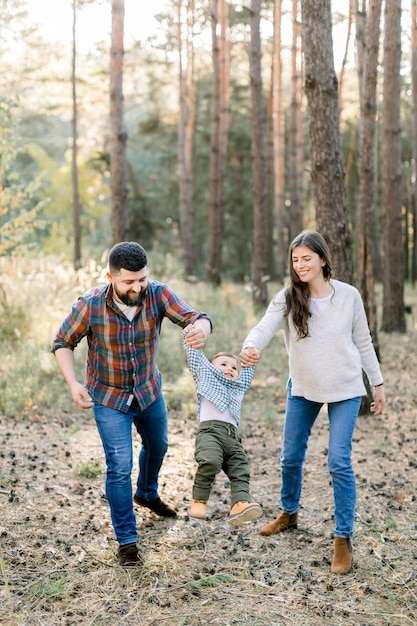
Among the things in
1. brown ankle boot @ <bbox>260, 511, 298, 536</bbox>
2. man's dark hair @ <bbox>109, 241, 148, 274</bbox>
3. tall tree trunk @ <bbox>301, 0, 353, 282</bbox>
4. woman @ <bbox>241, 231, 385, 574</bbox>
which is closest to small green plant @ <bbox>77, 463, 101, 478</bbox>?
brown ankle boot @ <bbox>260, 511, 298, 536</bbox>

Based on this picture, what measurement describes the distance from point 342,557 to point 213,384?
4.83 feet

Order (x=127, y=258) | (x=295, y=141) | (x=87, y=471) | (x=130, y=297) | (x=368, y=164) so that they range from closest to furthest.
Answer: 1. (x=127, y=258)
2. (x=130, y=297)
3. (x=87, y=471)
4. (x=368, y=164)
5. (x=295, y=141)

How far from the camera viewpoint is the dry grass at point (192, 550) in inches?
164

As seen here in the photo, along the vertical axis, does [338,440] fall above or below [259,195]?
below

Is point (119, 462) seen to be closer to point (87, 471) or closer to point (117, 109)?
point (87, 471)

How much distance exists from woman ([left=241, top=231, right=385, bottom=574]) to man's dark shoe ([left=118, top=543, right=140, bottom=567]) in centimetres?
135

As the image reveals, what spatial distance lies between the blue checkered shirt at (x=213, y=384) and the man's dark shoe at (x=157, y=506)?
3.51 feet

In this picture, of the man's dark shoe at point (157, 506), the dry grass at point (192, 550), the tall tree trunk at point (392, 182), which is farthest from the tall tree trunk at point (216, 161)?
the man's dark shoe at point (157, 506)

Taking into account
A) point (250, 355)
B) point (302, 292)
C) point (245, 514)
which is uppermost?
point (302, 292)

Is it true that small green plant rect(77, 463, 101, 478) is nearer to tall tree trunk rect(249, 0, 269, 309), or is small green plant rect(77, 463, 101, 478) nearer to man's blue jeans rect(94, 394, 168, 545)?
man's blue jeans rect(94, 394, 168, 545)

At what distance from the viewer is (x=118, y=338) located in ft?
14.9

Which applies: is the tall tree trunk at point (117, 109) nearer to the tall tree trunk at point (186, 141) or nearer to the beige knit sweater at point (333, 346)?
the beige knit sweater at point (333, 346)

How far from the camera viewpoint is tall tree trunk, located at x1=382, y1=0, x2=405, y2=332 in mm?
13461

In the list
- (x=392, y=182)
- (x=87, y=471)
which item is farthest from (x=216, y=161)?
(x=87, y=471)
